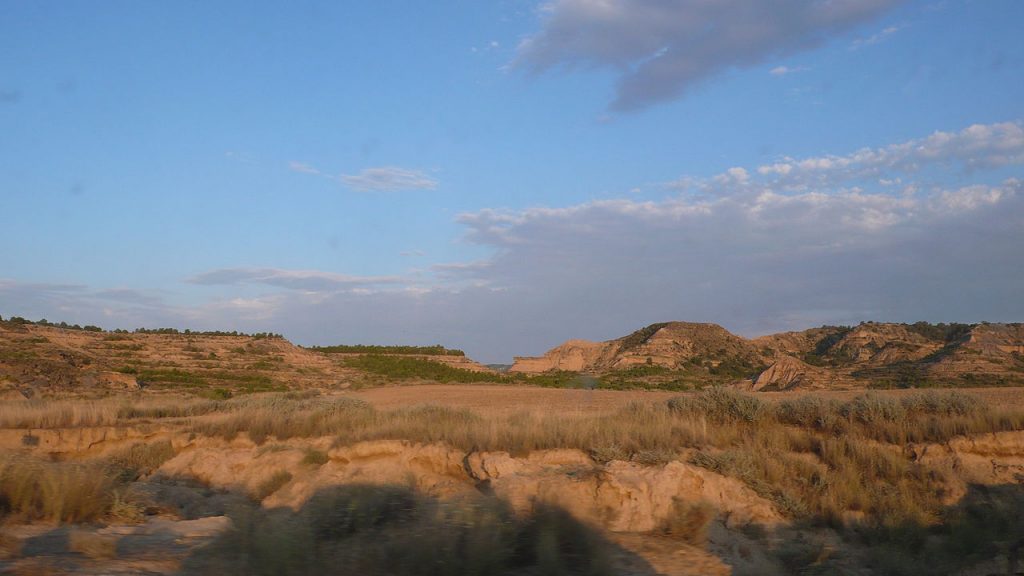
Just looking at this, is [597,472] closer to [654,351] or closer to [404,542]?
[404,542]

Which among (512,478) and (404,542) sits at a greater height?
(512,478)

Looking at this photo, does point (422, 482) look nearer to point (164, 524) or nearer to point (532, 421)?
point (532, 421)

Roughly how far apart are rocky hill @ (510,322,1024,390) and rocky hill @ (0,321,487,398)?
1928cm

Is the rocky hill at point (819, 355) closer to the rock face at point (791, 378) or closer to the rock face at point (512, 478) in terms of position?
the rock face at point (791, 378)

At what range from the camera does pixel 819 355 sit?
44.4 m

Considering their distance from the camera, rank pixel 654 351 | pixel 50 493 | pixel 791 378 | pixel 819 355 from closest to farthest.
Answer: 1. pixel 50 493
2. pixel 791 378
3. pixel 819 355
4. pixel 654 351

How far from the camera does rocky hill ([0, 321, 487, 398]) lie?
1086 inches

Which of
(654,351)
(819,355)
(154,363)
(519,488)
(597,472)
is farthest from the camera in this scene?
(654,351)

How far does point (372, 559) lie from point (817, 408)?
30.7 ft

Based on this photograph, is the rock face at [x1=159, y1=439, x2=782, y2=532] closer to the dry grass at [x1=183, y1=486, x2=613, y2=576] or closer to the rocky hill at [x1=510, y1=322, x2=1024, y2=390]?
the dry grass at [x1=183, y1=486, x2=613, y2=576]

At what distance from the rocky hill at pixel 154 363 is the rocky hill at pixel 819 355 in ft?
63.2

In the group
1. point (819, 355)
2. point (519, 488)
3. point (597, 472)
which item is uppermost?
point (819, 355)

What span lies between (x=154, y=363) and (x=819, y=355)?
126 ft

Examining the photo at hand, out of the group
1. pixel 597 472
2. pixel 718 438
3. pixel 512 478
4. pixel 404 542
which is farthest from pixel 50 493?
pixel 718 438
